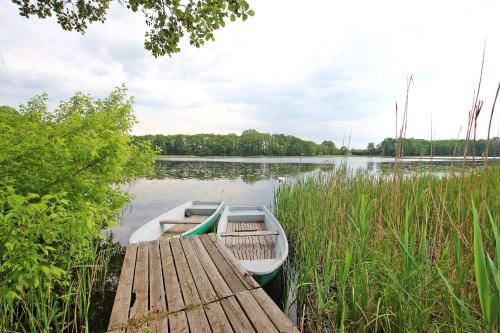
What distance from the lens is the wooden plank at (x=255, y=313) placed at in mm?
2035

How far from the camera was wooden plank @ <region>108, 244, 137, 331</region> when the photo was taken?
83.7 inches

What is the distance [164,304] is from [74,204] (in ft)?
4.92

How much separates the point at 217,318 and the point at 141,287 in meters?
1.10

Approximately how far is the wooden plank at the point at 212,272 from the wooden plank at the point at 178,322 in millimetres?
438

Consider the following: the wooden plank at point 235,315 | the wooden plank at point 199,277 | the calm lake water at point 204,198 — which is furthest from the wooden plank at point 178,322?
the calm lake water at point 204,198

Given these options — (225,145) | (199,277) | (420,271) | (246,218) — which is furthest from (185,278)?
(225,145)

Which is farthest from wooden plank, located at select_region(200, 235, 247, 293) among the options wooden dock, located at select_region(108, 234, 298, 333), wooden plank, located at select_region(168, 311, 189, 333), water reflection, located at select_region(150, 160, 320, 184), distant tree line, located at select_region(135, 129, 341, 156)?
distant tree line, located at select_region(135, 129, 341, 156)

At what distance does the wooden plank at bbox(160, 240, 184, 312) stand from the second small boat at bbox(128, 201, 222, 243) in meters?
1.30

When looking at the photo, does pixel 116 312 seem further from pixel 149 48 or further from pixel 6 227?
pixel 149 48

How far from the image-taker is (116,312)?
227 centimetres

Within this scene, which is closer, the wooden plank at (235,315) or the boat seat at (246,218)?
the wooden plank at (235,315)

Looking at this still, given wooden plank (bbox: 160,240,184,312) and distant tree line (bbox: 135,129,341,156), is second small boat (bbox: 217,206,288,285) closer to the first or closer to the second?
wooden plank (bbox: 160,240,184,312)

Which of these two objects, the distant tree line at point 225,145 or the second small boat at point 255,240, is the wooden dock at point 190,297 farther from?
the distant tree line at point 225,145

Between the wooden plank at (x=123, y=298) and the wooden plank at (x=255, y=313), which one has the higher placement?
the wooden plank at (x=255, y=313)
